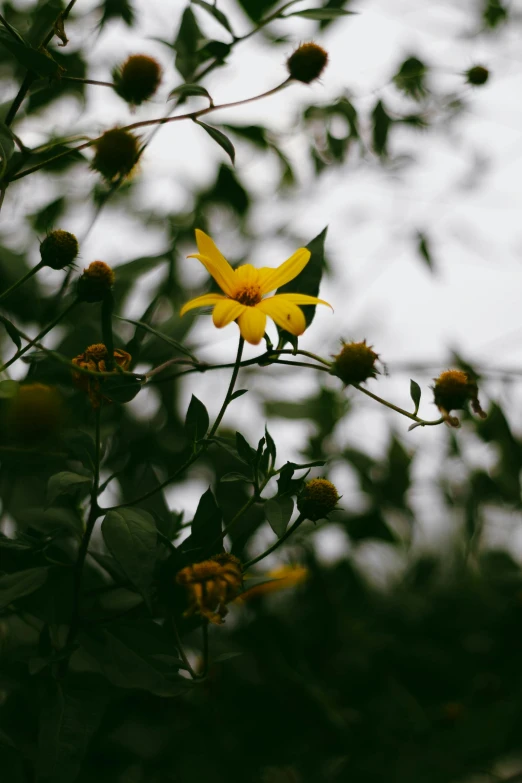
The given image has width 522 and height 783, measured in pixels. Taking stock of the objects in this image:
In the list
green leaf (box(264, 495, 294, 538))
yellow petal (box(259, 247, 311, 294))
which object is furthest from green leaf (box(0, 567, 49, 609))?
yellow petal (box(259, 247, 311, 294))

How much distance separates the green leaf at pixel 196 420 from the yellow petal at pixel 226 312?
0.22 feet

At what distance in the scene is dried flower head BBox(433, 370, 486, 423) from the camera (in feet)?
1.79

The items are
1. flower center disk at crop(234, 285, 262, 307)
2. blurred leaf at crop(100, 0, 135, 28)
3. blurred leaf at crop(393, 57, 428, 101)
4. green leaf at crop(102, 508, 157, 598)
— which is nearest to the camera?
green leaf at crop(102, 508, 157, 598)

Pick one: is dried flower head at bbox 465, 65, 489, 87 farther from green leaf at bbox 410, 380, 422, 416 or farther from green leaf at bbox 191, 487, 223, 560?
green leaf at bbox 191, 487, 223, 560

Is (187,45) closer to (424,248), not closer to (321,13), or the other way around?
(321,13)

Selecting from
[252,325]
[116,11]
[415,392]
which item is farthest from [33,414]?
[116,11]

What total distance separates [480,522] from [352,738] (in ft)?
1.09

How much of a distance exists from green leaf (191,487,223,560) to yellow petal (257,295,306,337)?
0.41ft

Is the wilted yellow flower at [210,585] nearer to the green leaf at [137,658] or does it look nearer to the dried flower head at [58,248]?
the green leaf at [137,658]

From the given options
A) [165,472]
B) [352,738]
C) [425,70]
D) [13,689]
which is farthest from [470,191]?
[13,689]

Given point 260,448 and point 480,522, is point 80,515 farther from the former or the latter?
point 480,522

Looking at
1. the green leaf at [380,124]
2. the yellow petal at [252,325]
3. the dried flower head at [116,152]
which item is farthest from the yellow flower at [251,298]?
the green leaf at [380,124]

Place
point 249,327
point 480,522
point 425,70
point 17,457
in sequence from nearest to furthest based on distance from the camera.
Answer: point 249,327, point 17,457, point 425,70, point 480,522

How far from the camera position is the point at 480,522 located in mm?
975
